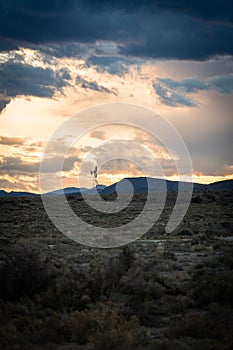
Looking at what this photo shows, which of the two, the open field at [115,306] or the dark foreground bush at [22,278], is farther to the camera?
the dark foreground bush at [22,278]

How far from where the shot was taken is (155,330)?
10312mm

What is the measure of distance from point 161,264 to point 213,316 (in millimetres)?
8175

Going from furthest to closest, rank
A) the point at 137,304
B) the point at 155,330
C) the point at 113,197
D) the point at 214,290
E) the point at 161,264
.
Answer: the point at 113,197 < the point at 161,264 < the point at 214,290 < the point at 137,304 < the point at 155,330

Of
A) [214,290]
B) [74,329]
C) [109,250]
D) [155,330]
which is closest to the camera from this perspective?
[74,329]

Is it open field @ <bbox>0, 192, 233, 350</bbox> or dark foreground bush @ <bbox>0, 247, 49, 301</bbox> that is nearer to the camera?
open field @ <bbox>0, 192, 233, 350</bbox>

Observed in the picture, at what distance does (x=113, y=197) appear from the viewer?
90625 millimetres

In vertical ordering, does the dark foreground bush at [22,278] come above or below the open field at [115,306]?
above

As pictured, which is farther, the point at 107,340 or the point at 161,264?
the point at 161,264

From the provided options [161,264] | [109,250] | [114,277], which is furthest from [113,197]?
[114,277]

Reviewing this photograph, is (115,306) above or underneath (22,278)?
underneath

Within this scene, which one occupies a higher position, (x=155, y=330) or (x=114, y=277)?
(x=114, y=277)

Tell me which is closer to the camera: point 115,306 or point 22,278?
point 115,306

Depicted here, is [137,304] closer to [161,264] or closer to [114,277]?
[114,277]

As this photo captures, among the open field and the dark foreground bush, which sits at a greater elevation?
the dark foreground bush
